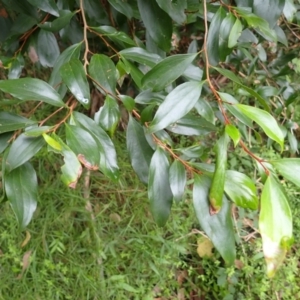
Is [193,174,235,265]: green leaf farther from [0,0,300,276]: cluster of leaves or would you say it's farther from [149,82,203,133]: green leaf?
[149,82,203,133]: green leaf

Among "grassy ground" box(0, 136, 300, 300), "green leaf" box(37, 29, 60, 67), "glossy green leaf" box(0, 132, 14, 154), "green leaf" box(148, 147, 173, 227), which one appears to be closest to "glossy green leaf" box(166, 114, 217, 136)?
"green leaf" box(148, 147, 173, 227)

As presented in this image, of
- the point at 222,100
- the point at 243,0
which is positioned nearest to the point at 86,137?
the point at 222,100

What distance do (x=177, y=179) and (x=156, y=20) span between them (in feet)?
1.27

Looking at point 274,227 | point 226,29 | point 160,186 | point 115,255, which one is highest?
point 226,29

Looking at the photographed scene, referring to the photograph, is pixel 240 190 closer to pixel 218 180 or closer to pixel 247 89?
pixel 218 180

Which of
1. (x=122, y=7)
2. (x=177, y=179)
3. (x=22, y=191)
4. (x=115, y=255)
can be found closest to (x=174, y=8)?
(x=122, y=7)

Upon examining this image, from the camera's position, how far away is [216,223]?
0.63 meters

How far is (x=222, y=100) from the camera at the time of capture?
67 centimetres

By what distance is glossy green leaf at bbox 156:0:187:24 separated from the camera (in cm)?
80

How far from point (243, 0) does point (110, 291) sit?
1.17 meters

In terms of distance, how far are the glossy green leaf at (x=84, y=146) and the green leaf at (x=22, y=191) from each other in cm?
10

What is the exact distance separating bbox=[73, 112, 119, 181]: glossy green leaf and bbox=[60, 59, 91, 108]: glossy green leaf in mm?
34

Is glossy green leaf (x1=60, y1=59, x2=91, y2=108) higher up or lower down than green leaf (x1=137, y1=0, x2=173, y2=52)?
lower down

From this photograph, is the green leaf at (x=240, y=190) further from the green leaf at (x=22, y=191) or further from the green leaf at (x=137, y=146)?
the green leaf at (x=22, y=191)
